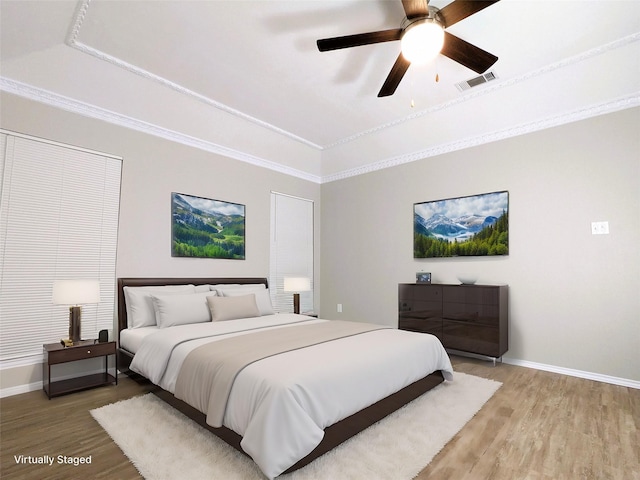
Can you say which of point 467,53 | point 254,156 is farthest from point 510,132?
point 254,156

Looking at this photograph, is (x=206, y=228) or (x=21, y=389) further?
(x=206, y=228)

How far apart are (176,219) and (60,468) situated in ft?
9.26

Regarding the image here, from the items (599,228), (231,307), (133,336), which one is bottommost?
(133,336)

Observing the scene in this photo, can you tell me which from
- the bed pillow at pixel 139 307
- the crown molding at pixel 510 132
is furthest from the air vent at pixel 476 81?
the bed pillow at pixel 139 307

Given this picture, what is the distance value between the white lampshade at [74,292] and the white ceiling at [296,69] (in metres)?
1.82

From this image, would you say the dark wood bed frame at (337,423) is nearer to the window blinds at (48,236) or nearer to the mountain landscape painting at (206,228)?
the window blinds at (48,236)

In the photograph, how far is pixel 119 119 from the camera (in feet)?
12.7

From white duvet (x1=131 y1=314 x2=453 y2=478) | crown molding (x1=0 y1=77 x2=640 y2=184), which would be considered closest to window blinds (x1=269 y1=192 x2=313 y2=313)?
crown molding (x1=0 y1=77 x2=640 y2=184)

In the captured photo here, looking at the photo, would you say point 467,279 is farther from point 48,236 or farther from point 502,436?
point 48,236

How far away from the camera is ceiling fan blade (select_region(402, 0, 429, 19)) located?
223 centimetres

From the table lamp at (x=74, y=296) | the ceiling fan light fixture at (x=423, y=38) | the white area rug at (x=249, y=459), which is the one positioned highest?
the ceiling fan light fixture at (x=423, y=38)

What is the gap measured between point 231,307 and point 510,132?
3978 millimetres

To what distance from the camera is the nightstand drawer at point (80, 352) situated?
9.77 ft

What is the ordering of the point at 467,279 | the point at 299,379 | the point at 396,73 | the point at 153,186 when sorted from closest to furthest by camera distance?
the point at 299,379, the point at 396,73, the point at 153,186, the point at 467,279
